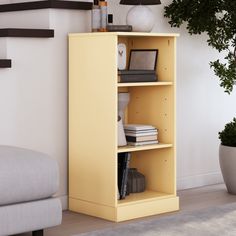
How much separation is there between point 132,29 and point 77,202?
42.8 inches

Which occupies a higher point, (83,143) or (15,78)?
(15,78)

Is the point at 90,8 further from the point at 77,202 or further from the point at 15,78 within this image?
the point at 77,202

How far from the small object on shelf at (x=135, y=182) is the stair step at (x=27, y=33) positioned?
101 cm

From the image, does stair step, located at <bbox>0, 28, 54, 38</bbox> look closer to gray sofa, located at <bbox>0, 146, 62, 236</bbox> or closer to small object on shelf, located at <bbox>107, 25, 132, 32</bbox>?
small object on shelf, located at <bbox>107, 25, 132, 32</bbox>

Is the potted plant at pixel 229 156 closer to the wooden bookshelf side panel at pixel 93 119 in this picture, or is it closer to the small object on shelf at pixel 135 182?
the small object on shelf at pixel 135 182

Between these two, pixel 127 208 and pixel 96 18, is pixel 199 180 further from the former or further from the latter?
pixel 96 18

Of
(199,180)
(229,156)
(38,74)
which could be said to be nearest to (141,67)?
(38,74)

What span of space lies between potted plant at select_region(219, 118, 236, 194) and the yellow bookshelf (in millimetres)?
568

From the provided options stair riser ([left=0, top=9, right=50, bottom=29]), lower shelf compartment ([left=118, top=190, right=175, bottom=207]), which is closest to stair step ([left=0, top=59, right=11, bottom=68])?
stair riser ([left=0, top=9, right=50, bottom=29])

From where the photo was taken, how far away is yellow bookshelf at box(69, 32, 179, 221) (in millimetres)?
4062

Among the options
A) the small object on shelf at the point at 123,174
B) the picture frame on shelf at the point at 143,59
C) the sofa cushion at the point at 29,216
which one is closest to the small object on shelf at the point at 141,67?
the picture frame on shelf at the point at 143,59

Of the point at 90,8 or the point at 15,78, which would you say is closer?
the point at 15,78

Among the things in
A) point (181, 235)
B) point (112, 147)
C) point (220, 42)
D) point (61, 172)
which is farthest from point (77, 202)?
point (220, 42)

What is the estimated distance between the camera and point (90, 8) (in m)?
4.36
